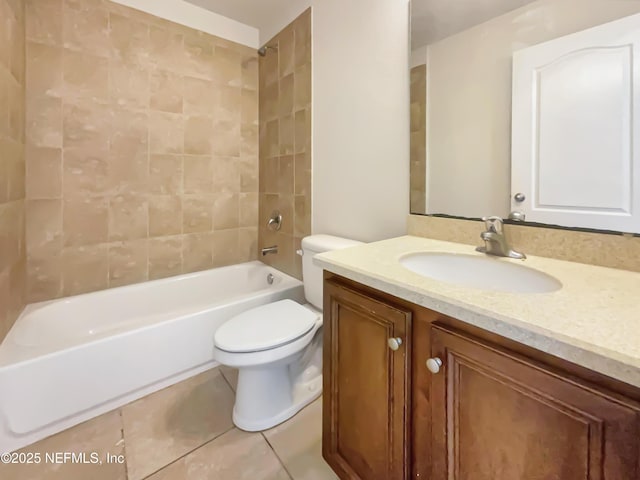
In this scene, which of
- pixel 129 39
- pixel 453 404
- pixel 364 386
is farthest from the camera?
pixel 129 39

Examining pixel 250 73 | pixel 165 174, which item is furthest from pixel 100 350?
pixel 250 73

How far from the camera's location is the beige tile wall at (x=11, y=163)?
1.37m

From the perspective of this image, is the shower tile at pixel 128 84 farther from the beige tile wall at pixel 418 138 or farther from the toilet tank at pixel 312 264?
the beige tile wall at pixel 418 138

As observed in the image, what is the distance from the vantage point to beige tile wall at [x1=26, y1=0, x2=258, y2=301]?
1745 millimetres

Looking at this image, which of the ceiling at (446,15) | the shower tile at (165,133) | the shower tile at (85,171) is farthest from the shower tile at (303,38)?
the shower tile at (85,171)

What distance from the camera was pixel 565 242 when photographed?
97 cm

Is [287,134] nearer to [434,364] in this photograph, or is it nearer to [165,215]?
[165,215]

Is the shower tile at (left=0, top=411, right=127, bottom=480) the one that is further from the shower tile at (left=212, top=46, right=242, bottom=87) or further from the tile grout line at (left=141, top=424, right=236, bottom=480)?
the shower tile at (left=212, top=46, right=242, bottom=87)

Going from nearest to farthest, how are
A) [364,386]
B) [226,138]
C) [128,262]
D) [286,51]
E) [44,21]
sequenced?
[364,386] → [44,21] → [128,262] → [286,51] → [226,138]

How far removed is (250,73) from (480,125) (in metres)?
1.93

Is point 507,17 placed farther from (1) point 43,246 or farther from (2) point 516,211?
(1) point 43,246

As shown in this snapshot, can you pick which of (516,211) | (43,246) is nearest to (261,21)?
(43,246)

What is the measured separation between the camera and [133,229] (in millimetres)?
2047

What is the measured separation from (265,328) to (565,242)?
3.80 feet
